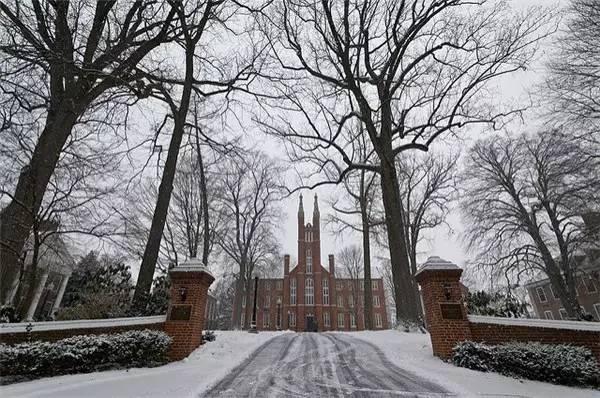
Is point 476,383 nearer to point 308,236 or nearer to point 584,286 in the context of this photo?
point 584,286

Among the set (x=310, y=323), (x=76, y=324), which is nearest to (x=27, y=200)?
(x=76, y=324)

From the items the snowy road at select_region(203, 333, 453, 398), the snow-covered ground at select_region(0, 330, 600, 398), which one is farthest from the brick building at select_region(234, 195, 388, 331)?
the snow-covered ground at select_region(0, 330, 600, 398)

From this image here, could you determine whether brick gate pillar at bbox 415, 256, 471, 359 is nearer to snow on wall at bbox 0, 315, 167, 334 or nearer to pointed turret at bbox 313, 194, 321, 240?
snow on wall at bbox 0, 315, 167, 334

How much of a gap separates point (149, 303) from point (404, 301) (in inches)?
304

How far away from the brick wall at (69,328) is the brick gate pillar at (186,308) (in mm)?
315

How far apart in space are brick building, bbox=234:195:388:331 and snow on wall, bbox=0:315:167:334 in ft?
118

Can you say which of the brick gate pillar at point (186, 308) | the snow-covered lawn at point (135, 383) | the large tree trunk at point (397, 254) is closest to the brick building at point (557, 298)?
the large tree trunk at point (397, 254)

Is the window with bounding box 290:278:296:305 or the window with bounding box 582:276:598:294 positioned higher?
the window with bounding box 290:278:296:305

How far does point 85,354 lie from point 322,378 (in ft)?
12.6

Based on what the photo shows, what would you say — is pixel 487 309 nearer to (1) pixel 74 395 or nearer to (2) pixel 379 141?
(2) pixel 379 141

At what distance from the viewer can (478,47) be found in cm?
1108

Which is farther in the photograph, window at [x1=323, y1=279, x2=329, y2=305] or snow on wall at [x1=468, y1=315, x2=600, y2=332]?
window at [x1=323, y1=279, x2=329, y2=305]

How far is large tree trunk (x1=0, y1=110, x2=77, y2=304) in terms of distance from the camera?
6.55 meters

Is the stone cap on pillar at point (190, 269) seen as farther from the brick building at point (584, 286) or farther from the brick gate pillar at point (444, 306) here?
the brick building at point (584, 286)
